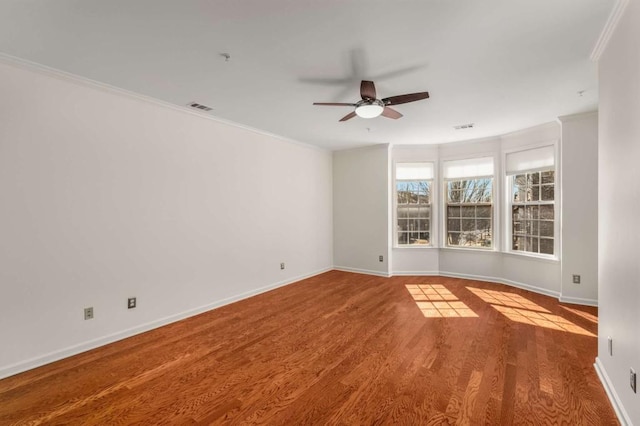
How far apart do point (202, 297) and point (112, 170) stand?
1925 millimetres

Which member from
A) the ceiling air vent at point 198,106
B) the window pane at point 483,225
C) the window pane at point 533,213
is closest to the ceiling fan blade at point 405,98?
the ceiling air vent at point 198,106

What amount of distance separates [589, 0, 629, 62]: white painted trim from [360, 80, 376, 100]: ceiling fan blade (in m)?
1.62

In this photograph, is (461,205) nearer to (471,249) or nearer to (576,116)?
(471,249)

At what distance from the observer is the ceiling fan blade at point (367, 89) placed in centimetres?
263

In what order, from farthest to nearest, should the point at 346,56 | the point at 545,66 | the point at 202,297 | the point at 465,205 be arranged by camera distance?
the point at 465,205 < the point at 202,297 < the point at 545,66 < the point at 346,56

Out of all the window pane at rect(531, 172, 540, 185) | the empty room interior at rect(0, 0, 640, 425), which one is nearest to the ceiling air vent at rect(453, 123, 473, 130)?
the empty room interior at rect(0, 0, 640, 425)

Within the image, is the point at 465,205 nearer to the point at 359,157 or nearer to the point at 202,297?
the point at 359,157

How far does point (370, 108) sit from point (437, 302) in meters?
3.01

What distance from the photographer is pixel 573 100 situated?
3576 mm

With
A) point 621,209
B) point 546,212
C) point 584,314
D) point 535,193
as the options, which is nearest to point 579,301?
point 584,314

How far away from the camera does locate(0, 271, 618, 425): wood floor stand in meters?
2.00

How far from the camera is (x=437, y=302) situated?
434 cm

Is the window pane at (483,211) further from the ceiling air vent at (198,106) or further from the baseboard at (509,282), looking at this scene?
the ceiling air vent at (198,106)

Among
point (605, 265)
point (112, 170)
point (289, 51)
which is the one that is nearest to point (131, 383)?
point (112, 170)
